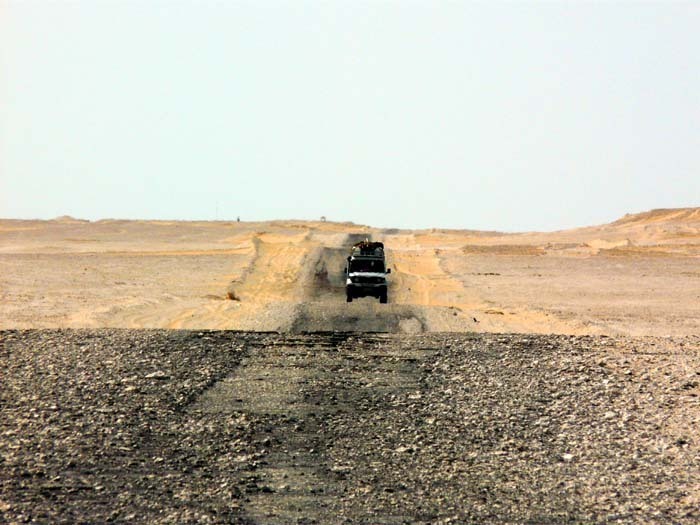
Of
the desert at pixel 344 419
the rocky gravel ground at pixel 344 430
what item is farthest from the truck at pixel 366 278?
the rocky gravel ground at pixel 344 430

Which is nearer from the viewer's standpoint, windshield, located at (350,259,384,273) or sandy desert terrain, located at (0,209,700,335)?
sandy desert terrain, located at (0,209,700,335)

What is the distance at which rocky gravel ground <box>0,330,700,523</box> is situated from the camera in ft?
40.5

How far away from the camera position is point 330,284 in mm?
50344

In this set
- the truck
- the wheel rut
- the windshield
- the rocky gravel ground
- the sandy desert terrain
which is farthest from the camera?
the windshield

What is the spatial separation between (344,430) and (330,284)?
114 ft

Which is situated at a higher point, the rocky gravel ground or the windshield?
the windshield

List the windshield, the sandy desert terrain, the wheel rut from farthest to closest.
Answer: the windshield < the sandy desert terrain < the wheel rut

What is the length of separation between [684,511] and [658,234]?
297ft

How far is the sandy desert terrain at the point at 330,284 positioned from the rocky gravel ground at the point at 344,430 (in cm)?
905

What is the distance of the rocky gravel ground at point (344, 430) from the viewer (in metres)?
12.3

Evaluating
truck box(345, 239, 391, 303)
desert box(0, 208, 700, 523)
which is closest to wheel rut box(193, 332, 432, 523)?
desert box(0, 208, 700, 523)

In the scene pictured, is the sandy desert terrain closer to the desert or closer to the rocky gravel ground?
the desert

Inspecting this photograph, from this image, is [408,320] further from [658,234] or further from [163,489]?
[658,234]

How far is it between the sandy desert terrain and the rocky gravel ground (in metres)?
9.05
